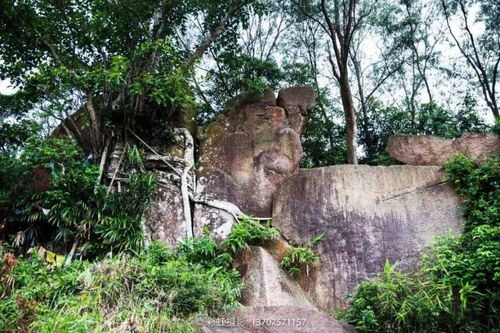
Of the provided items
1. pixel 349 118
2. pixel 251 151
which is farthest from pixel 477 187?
pixel 251 151

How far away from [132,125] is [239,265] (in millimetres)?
3149

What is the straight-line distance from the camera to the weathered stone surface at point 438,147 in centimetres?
688

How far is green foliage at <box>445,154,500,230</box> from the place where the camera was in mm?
5699

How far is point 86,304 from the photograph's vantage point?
4090 millimetres

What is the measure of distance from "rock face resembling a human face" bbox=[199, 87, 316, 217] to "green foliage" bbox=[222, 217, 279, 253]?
709 mm

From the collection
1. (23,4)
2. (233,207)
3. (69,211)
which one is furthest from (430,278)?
(23,4)

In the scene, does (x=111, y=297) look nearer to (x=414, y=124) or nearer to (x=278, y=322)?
(x=278, y=322)

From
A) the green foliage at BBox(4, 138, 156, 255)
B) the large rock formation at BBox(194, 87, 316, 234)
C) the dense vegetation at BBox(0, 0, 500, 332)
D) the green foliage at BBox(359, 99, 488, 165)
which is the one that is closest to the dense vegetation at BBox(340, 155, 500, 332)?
the dense vegetation at BBox(0, 0, 500, 332)

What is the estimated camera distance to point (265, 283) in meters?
5.38

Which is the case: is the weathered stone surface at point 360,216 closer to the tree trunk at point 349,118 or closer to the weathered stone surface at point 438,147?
the weathered stone surface at point 438,147

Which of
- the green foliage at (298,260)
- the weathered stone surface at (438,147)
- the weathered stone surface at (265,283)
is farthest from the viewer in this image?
the weathered stone surface at (438,147)

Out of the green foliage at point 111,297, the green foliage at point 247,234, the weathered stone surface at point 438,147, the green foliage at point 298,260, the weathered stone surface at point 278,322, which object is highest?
the weathered stone surface at point 438,147

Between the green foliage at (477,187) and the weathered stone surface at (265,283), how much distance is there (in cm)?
270

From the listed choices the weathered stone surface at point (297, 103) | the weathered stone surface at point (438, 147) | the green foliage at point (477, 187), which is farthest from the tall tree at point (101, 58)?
the green foliage at point (477, 187)
